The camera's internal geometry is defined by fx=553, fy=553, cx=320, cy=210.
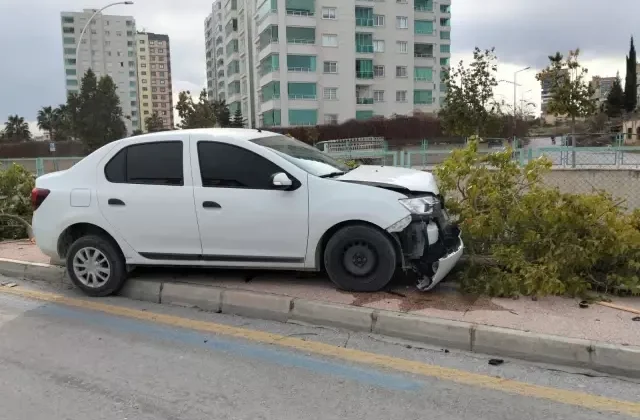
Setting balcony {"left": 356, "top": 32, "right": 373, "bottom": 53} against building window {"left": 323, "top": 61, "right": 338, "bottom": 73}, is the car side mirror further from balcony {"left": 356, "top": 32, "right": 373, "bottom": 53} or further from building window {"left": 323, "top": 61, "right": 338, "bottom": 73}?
balcony {"left": 356, "top": 32, "right": 373, "bottom": 53}

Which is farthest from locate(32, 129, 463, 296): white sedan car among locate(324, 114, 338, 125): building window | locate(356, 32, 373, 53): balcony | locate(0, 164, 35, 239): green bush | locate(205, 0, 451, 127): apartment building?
locate(356, 32, 373, 53): balcony

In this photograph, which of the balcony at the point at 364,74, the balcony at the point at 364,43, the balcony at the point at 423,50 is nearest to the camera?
the balcony at the point at 364,43

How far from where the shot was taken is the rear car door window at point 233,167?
526 centimetres

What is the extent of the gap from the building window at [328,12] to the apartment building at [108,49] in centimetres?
8072

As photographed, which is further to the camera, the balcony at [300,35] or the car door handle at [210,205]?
the balcony at [300,35]

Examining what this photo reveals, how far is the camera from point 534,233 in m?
5.28

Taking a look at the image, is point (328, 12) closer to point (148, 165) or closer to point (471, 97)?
point (471, 97)

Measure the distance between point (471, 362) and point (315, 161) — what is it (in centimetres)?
252

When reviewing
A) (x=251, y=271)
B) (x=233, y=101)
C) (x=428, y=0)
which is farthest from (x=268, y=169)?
(x=233, y=101)

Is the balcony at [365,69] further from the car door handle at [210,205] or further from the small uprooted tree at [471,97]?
the car door handle at [210,205]

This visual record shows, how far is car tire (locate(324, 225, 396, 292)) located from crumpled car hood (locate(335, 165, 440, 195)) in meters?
0.46

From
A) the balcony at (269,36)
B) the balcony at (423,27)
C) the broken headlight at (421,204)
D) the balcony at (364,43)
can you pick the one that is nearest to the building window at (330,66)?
the balcony at (364,43)

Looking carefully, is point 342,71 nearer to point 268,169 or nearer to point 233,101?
point 233,101

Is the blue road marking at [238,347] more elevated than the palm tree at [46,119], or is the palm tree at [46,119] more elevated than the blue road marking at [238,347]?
the palm tree at [46,119]
